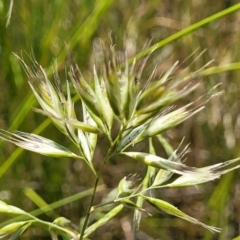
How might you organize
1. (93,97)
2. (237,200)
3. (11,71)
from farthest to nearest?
(237,200) < (11,71) < (93,97)

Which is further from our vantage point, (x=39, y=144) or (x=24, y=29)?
(x=24, y=29)

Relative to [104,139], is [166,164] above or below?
above

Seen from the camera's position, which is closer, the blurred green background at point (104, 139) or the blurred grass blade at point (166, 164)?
the blurred grass blade at point (166, 164)

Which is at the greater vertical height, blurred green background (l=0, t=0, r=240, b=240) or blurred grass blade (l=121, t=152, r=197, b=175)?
blurred grass blade (l=121, t=152, r=197, b=175)

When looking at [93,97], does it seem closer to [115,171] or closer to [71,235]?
[71,235]

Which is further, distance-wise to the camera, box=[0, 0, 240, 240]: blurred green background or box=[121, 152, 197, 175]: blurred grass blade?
box=[0, 0, 240, 240]: blurred green background

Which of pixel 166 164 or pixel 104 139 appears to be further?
pixel 104 139

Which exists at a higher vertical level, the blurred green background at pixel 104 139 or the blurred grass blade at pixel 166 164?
the blurred grass blade at pixel 166 164

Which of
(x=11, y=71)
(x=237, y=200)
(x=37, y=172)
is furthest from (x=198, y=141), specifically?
(x=11, y=71)
